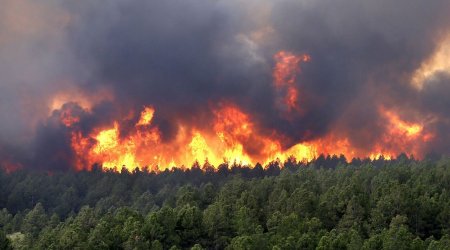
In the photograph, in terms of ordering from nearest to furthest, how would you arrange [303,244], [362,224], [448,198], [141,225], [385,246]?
[385,246]
[303,244]
[141,225]
[362,224]
[448,198]

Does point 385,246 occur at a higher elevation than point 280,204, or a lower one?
lower

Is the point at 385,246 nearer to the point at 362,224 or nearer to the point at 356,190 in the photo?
the point at 362,224

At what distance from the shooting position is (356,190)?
636 ft

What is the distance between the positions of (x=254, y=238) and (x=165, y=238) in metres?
26.6

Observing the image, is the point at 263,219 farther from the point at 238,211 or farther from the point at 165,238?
the point at 165,238

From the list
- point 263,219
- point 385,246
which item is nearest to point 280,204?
point 263,219

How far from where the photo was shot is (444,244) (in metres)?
133

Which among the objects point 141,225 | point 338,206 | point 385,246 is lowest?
point 385,246

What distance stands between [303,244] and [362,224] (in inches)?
1436

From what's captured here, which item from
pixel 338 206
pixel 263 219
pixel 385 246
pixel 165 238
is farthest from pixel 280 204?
pixel 385 246

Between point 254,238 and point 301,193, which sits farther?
point 301,193

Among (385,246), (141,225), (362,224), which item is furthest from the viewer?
(362,224)

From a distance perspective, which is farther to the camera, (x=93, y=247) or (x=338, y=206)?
(x=338, y=206)

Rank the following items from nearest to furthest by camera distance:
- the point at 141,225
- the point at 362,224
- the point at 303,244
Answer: the point at 303,244, the point at 141,225, the point at 362,224
